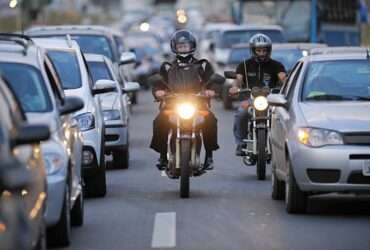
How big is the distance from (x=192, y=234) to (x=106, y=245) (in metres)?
0.94

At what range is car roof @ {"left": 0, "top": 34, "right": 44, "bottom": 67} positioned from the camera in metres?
12.7

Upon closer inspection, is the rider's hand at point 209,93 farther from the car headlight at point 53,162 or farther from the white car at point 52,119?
the car headlight at point 53,162

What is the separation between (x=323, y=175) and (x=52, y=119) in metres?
3.09

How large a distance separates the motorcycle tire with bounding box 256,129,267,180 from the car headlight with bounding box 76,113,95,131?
241 centimetres

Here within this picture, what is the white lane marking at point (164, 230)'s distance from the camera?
12531 mm

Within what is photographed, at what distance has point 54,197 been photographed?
37.1ft

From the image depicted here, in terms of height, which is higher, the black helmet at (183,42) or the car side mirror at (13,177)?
the black helmet at (183,42)

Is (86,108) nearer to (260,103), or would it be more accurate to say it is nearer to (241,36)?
(260,103)

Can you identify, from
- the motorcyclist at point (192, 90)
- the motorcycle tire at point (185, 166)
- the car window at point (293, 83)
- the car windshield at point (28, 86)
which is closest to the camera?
the car windshield at point (28, 86)

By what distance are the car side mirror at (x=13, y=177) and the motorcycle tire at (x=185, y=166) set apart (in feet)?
24.3

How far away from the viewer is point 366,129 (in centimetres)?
1385

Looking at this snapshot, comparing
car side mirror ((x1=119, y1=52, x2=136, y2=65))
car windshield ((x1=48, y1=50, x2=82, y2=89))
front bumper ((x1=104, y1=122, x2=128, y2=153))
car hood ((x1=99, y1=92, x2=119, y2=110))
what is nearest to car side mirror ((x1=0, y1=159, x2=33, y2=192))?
car windshield ((x1=48, y1=50, x2=82, y2=89))

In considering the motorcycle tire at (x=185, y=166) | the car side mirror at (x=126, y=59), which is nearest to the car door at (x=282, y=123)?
the motorcycle tire at (x=185, y=166)

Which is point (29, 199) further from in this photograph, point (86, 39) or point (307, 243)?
point (86, 39)
